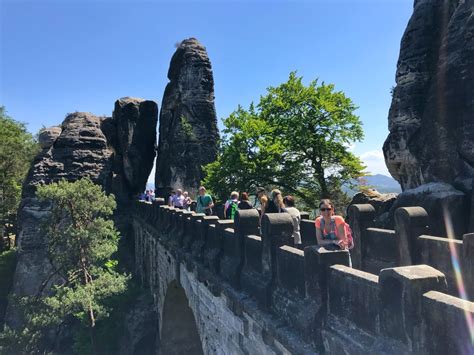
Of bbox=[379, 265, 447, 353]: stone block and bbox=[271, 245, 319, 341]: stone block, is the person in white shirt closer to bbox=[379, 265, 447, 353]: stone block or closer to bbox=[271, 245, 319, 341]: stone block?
bbox=[271, 245, 319, 341]: stone block

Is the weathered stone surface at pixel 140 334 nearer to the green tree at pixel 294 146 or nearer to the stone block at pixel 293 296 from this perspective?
the green tree at pixel 294 146

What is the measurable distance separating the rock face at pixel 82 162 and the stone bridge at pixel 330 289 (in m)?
15.9

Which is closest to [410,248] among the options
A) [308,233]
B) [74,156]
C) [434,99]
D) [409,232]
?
[409,232]

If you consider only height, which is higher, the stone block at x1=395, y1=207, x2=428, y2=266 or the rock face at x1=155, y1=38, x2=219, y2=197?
the rock face at x1=155, y1=38, x2=219, y2=197

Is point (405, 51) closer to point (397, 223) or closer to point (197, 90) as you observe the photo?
point (397, 223)

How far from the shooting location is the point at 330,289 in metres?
3.38

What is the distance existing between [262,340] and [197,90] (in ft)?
92.6

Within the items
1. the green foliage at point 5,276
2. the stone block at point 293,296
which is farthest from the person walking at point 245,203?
the green foliage at point 5,276

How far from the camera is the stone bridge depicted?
2330 millimetres

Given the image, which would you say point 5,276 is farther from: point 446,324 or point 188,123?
point 446,324

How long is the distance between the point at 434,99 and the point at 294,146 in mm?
12779

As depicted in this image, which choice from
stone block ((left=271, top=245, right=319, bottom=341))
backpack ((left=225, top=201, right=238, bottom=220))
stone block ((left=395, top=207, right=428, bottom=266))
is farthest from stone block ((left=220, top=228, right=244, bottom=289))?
stone block ((left=395, top=207, right=428, bottom=266))

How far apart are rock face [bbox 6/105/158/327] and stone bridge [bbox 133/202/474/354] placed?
15896 millimetres

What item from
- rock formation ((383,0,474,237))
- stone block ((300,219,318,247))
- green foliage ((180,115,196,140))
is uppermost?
green foliage ((180,115,196,140))
